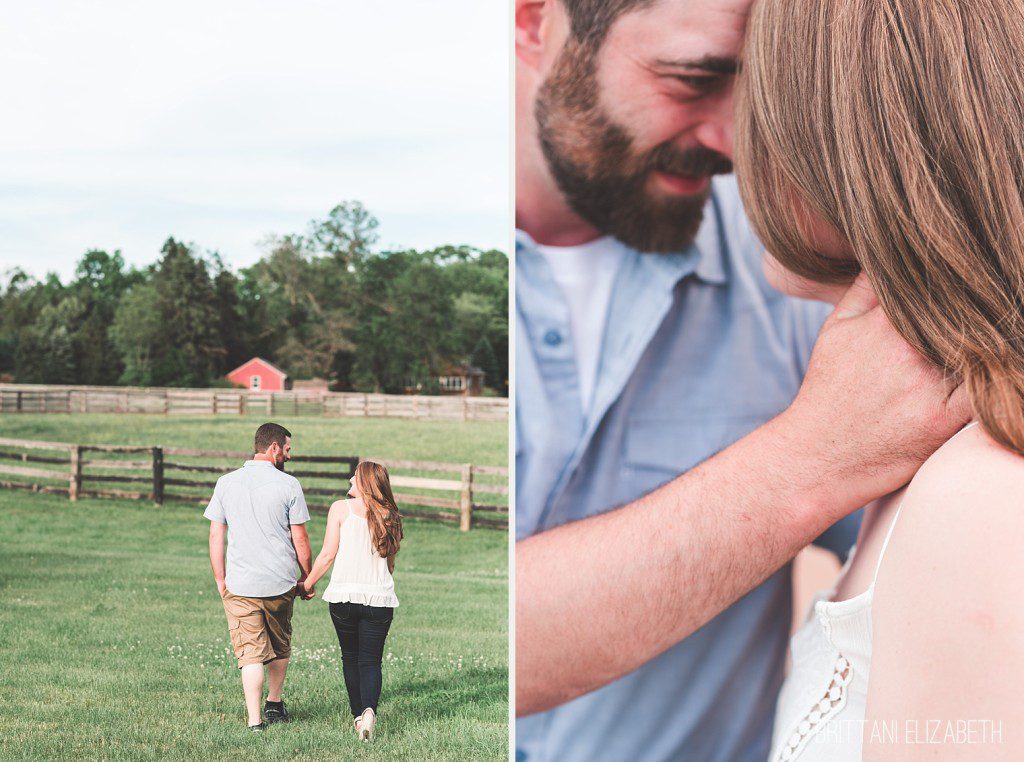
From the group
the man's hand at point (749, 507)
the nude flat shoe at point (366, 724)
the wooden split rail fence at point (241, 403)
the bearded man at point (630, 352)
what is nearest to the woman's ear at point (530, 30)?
the bearded man at point (630, 352)

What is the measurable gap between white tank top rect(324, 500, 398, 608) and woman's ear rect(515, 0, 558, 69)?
1598mm

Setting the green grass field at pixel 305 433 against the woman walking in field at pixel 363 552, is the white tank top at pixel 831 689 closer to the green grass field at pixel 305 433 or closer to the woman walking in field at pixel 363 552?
the woman walking in field at pixel 363 552

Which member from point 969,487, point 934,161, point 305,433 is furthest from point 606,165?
point 305,433

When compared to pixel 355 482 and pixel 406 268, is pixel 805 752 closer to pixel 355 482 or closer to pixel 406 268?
pixel 355 482

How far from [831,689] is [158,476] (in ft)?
11.8

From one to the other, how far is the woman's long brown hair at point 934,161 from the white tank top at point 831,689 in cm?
32

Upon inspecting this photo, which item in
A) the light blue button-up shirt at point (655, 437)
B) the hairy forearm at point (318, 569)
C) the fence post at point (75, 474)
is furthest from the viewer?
the fence post at point (75, 474)

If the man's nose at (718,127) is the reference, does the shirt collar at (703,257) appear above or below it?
below

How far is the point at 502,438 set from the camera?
446 cm

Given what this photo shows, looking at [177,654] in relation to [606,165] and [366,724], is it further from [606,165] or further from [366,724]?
[606,165]

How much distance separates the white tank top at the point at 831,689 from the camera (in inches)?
49.9

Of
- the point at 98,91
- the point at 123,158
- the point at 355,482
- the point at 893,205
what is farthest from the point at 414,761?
the point at 98,91

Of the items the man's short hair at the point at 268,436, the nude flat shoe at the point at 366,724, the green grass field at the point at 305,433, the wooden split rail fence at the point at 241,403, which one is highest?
the wooden split rail fence at the point at 241,403

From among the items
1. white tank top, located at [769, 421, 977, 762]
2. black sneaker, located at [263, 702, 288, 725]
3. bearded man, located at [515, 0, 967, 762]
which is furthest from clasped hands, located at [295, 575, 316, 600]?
white tank top, located at [769, 421, 977, 762]
